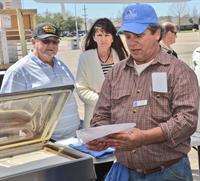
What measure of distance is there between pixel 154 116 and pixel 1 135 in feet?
2.22

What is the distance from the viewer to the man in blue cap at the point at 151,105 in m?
1.74

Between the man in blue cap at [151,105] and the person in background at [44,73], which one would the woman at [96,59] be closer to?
the person in background at [44,73]

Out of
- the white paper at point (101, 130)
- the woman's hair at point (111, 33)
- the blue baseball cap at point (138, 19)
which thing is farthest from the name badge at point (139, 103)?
the woman's hair at point (111, 33)

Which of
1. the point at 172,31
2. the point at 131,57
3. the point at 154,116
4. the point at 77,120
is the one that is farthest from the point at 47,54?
the point at 172,31

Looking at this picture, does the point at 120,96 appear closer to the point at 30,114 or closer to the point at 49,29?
the point at 30,114

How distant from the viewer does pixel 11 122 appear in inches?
63.6

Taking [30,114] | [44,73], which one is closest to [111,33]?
[44,73]

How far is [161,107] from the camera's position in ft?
5.91

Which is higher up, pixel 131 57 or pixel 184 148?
pixel 131 57

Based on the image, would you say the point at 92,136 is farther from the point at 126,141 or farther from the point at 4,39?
the point at 4,39

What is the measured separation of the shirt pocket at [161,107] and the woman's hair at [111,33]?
154 cm

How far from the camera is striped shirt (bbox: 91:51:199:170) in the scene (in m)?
1.75

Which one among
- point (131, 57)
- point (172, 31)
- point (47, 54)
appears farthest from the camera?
point (172, 31)

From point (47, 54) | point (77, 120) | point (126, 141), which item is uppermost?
point (47, 54)
